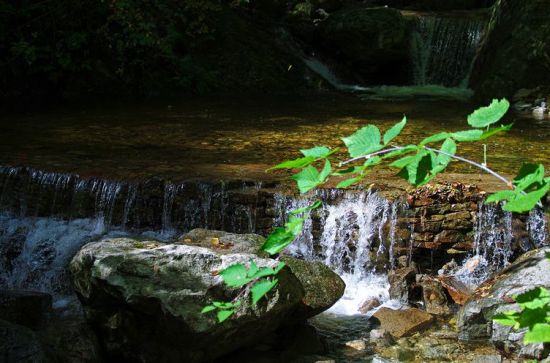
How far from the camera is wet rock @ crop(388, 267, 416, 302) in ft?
16.8

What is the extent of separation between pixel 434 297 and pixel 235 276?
149 inches

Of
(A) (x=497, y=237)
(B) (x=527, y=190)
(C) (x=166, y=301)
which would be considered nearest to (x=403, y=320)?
(A) (x=497, y=237)

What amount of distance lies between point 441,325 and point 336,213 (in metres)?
1.48

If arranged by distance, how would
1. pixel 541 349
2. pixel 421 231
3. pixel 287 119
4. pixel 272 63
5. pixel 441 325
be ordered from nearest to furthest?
1. pixel 541 349
2. pixel 441 325
3. pixel 421 231
4. pixel 287 119
5. pixel 272 63

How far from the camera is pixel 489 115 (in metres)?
1.39

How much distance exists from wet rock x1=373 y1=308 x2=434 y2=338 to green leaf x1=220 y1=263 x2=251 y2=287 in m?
3.22

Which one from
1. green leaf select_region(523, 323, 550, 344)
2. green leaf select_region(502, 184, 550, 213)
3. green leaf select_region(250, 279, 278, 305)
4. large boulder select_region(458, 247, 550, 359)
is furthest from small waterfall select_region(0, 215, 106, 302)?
green leaf select_region(502, 184, 550, 213)

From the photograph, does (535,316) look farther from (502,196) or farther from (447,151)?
(447,151)

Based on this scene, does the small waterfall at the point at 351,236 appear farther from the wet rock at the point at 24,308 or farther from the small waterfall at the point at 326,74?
the small waterfall at the point at 326,74

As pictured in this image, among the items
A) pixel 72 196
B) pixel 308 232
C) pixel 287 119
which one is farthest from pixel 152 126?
pixel 308 232

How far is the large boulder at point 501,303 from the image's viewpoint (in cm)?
423

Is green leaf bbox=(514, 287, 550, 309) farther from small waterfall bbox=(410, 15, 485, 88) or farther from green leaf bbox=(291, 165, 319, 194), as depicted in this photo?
small waterfall bbox=(410, 15, 485, 88)

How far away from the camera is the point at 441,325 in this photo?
4.67 meters

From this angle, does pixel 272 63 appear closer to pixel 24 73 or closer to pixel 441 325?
pixel 24 73
